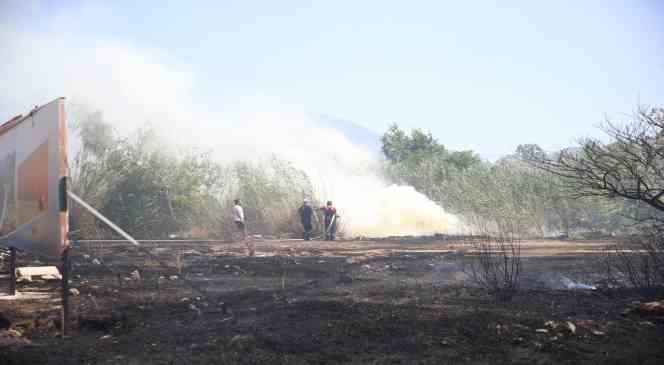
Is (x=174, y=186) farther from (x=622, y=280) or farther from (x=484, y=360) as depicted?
(x=484, y=360)

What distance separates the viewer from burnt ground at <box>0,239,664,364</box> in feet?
18.5

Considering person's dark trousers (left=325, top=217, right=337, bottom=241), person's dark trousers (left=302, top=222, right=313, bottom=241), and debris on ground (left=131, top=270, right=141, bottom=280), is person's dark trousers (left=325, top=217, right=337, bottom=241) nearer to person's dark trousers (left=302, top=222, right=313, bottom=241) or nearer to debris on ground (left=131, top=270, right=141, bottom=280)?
→ person's dark trousers (left=302, top=222, right=313, bottom=241)

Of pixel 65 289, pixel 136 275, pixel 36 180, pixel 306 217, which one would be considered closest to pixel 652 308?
pixel 65 289

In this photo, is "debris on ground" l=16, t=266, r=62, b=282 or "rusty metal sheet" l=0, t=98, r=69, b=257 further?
"debris on ground" l=16, t=266, r=62, b=282

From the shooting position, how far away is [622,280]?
1017 centimetres

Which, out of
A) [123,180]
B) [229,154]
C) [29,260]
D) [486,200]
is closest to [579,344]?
[29,260]

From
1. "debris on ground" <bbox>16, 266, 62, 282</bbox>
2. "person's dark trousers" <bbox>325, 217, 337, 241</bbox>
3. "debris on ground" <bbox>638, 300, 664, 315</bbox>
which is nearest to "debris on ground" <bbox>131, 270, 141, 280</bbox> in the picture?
"debris on ground" <bbox>16, 266, 62, 282</bbox>

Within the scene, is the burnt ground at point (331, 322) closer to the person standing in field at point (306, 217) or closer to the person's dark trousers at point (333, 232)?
the person standing in field at point (306, 217)

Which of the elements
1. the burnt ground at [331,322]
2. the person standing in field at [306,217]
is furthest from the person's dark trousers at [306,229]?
Answer: the burnt ground at [331,322]

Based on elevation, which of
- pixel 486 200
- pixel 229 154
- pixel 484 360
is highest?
pixel 229 154

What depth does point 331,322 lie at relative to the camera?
21.9 feet

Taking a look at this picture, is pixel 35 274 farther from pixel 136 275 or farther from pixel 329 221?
pixel 329 221

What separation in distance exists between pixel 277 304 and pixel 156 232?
1855cm

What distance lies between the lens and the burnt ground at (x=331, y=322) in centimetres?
562
